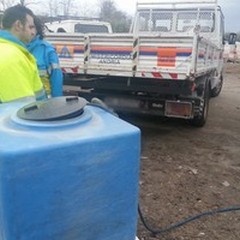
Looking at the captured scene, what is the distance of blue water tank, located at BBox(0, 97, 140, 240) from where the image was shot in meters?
1.40

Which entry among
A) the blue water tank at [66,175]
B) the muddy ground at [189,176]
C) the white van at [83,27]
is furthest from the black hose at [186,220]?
the white van at [83,27]

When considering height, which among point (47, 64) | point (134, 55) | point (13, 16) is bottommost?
point (134, 55)

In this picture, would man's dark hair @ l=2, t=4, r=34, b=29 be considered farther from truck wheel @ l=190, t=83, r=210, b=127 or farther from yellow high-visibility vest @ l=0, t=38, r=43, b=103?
truck wheel @ l=190, t=83, r=210, b=127

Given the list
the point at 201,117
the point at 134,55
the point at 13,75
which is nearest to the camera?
the point at 13,75

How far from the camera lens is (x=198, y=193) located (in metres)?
3.91

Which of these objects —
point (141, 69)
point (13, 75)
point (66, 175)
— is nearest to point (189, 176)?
point (141, 69)

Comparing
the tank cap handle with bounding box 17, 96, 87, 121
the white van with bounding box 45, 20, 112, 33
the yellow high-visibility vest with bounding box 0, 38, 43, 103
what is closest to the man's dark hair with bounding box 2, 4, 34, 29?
the yellow high-visibility vest with bounding box 0, 38, 43, 103

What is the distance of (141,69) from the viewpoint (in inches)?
220

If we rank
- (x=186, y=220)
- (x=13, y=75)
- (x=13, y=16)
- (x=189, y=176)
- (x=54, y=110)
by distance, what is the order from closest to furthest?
1. (x=54, y=110)
2. (x=13, y=75)
3. (x=13, y=16)
4. (x=186, y=220)
5. (x=189, y=176)

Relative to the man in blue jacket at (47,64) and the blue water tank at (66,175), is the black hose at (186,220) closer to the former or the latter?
the blue water tank at (66,175)

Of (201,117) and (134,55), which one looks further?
(201,117)

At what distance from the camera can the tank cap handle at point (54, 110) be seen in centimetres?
161

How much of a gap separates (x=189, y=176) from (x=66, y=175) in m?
3.11

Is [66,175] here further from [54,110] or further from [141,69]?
[141,69]
